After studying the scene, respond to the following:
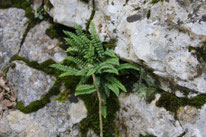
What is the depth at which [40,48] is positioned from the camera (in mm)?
4668

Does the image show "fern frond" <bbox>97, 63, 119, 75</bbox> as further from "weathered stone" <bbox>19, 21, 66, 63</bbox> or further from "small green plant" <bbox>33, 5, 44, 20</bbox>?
"small green plant" <bbox>33, 5, 44, 20</bbox>

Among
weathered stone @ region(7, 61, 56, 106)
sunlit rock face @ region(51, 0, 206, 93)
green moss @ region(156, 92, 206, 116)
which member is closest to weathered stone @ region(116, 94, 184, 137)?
green moss @ region(156, 92, 206, 116)

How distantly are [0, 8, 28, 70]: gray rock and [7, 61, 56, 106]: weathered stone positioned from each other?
472 mm

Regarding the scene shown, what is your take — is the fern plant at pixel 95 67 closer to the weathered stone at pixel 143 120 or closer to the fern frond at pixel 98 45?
the fern frond at pixel 98 45

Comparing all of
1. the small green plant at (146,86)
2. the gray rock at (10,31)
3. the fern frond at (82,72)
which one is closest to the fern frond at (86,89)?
the fern frond at (82,72)

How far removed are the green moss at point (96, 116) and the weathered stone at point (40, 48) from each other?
1.33m

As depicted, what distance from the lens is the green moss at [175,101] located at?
10.4ft

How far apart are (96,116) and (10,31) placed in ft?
10.9

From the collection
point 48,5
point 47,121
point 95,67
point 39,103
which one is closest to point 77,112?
point 47,121

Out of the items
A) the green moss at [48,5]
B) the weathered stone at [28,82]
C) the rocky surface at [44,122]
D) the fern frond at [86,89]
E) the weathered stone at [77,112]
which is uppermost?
the green moss at [48,5]

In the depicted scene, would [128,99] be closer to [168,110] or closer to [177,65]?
[168,110]

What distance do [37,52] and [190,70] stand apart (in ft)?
11.8

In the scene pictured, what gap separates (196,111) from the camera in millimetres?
3166

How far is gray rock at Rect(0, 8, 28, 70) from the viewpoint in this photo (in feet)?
15.5
